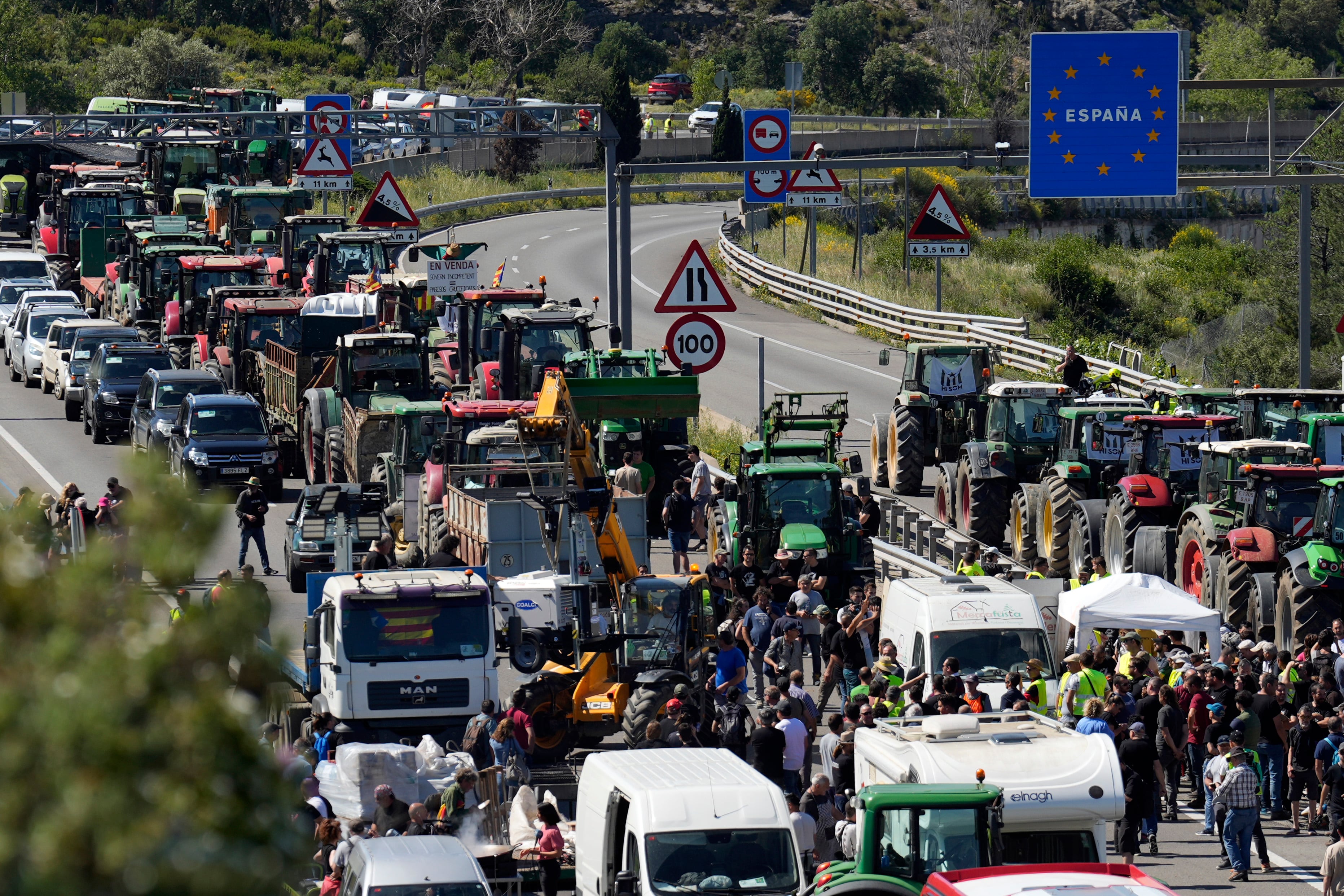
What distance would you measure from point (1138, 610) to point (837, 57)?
106 metres

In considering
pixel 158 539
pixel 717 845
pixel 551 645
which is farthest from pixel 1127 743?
pixel 158 539

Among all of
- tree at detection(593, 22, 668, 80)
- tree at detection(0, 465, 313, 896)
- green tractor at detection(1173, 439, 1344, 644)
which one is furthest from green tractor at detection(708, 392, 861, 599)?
tree at detection(593, 22, 668, 80)

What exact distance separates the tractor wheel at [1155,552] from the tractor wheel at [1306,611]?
9.34 feet

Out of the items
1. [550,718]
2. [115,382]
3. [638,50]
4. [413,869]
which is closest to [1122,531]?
[550,718]

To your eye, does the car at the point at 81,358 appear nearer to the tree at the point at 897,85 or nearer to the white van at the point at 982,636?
the white van at the point at 982,636

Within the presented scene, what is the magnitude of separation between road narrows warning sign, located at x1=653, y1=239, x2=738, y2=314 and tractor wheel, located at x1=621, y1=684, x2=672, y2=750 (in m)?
6.16

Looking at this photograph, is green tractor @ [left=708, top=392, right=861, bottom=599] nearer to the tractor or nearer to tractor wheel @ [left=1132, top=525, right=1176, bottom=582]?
the tractor

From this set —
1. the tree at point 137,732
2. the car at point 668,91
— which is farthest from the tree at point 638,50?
the tree at point 137,732

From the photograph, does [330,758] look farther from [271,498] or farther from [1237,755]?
[271,498]

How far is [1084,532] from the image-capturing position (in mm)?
24578

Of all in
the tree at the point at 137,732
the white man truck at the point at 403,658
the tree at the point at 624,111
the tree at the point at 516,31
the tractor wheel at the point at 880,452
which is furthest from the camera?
the tree at the point at 516,31

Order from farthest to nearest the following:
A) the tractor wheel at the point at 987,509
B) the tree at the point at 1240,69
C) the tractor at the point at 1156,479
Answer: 1. the tree at the point at 1240,69
2. the tractor wheel at the point at 987,509
3. the tractor at the point at 1156,479

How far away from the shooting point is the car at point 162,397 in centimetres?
3086

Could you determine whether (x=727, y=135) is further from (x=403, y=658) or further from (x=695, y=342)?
(x=403, y=658)
